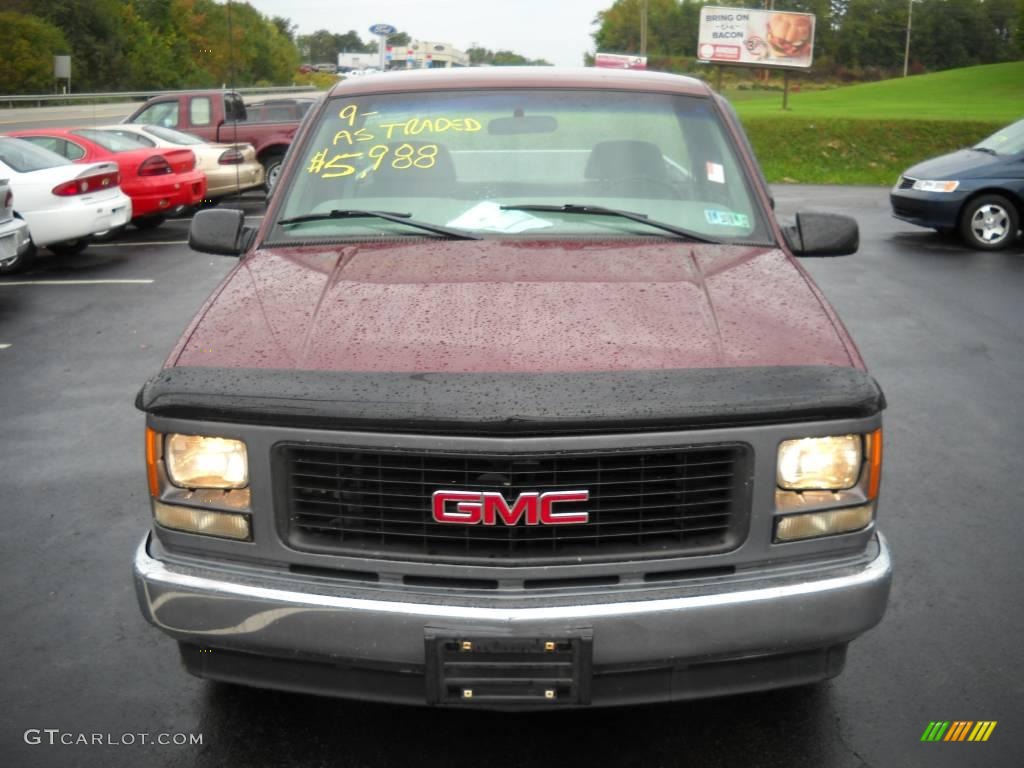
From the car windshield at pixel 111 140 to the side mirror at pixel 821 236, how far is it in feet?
44.1

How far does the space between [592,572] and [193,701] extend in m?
1.52

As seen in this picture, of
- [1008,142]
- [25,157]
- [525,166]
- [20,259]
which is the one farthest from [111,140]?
[525,166]

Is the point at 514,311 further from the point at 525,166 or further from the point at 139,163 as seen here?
the point at 139,163

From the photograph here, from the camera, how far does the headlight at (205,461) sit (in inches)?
117

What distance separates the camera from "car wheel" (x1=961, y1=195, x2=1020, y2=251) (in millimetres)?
14039

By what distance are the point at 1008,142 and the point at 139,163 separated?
11323 millimetres

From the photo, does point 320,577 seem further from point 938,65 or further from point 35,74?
point 938,65

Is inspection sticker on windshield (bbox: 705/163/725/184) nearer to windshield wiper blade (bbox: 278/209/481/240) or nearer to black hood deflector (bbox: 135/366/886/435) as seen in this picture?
windshield wiper blade (bbox: 278/209/481/240)

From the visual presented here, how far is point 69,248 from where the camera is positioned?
14430 millimetres

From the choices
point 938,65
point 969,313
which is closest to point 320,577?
point 969,313

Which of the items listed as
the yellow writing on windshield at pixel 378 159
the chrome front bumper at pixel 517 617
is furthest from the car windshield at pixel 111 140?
the chrome front bumper at pixel 517 617

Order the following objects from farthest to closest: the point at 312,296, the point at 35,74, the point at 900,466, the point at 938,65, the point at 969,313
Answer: the point at 938,65
the point at 35,74
the point at 969,313
the point at 900,466
the point at 312,296

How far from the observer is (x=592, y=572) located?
2875mm

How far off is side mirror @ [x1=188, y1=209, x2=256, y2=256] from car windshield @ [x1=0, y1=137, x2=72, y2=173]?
9735 mm
